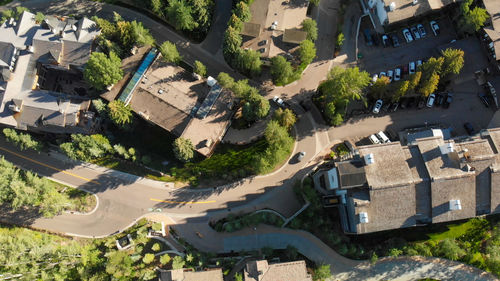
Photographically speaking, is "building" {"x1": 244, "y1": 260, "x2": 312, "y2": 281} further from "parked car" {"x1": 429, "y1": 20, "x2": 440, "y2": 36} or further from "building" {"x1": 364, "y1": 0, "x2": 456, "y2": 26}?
"parked car" {"x1": 429, "y1": 20, "x2": 440, "y2": 36}

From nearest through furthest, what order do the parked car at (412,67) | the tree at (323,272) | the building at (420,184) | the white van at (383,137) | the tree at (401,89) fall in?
the building at (420,184) < the tree at (323,272) < the tree at (401,89) < the white van at (383,137) < the parked car at (412,67)

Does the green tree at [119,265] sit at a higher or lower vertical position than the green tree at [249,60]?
lower

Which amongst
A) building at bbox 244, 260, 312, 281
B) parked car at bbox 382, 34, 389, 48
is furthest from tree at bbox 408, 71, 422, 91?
building at bbox 244, 260, 312, 281

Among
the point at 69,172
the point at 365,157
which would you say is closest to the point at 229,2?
the point at 365,157

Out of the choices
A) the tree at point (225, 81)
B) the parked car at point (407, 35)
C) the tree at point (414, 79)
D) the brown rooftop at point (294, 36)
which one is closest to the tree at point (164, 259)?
the tree at point (225, 81)

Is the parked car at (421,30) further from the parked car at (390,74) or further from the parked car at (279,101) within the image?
the parked car at (279,101)

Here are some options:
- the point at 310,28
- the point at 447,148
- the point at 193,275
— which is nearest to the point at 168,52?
the point at 310,28

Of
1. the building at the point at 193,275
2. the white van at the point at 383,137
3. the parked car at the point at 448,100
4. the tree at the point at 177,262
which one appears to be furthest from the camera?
the parked car at the point at 448,100
